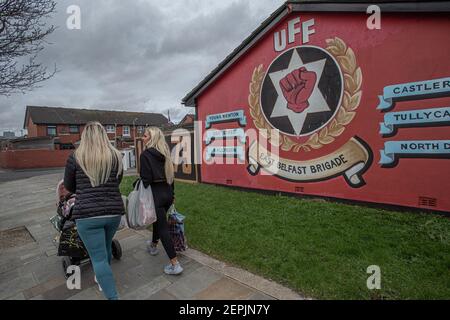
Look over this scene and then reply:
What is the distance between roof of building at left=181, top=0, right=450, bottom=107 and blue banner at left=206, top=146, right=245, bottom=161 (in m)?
2.31

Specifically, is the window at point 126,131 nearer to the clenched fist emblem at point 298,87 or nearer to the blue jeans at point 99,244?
the clenched fist emblem at point 298,87

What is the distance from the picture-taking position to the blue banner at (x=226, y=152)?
27.4 ft

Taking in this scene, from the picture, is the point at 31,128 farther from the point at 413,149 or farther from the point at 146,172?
the point at 413,149

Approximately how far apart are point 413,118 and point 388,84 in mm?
860

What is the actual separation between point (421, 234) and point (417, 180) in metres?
1.37

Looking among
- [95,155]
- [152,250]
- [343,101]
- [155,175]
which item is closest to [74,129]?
[152,250]

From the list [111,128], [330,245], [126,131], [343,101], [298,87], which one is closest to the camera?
[330,245]

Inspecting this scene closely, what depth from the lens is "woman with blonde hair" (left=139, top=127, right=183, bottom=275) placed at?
3.32m

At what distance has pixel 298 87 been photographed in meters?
6.75

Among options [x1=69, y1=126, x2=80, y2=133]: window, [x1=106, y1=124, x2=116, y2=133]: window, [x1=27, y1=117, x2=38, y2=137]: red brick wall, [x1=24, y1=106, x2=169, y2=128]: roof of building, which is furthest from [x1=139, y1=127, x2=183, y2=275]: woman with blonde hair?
[x1=27, y1=117, x2=38, y2=137]: red brick wall

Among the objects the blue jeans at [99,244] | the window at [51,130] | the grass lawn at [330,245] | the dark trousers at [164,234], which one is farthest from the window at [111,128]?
the blue jeans at [99,244]

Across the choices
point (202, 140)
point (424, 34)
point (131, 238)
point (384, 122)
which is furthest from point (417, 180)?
point (202, 140)

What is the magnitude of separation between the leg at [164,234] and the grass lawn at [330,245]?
31.7 inches

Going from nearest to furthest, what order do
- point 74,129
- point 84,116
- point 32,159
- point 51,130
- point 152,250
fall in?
point 152,250
point 32,159
point 51,130
point 74,129
point 84,116
